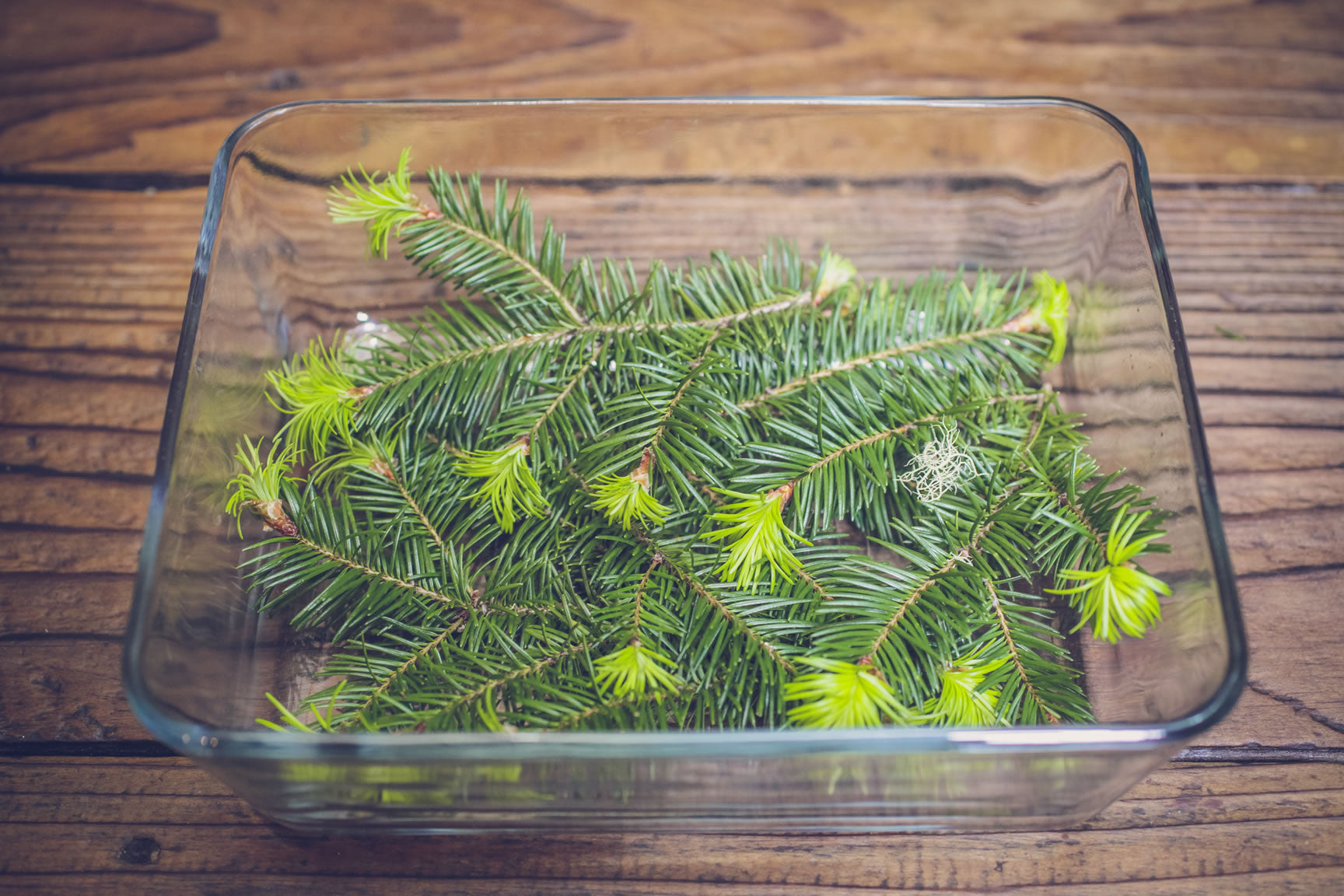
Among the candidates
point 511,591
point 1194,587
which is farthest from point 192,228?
point 1194,587

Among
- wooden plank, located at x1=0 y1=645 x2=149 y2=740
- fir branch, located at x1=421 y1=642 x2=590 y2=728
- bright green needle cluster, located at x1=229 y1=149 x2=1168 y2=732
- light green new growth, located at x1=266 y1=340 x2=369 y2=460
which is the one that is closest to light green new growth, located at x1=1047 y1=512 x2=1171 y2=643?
bright green needle cluster, located at x1=229 y1=149 x2=1168 y2=732

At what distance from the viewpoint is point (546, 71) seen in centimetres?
80

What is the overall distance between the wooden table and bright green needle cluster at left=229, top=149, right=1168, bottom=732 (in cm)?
10

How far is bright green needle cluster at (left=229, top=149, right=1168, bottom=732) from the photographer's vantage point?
18.0 inches

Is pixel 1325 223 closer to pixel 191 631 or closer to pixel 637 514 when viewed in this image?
pixel 637 514

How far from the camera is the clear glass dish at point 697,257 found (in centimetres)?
41

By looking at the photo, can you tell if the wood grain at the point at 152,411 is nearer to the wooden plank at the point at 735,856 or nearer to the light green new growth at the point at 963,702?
the wooden plank at the point at 735,856

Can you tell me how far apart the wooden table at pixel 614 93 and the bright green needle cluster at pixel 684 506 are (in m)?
0.10

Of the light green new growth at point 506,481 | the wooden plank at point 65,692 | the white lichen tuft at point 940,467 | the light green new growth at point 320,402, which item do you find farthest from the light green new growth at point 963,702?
the wooden plank at point 65,692

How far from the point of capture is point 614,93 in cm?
79

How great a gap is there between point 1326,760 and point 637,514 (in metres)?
0.44

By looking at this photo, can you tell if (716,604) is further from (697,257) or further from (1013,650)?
(697,257)

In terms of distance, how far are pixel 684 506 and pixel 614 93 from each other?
0.44 m

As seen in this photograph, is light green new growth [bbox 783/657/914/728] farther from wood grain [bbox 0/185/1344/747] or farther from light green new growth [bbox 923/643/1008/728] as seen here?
wood grain [bbox 0/185/1344/747]
